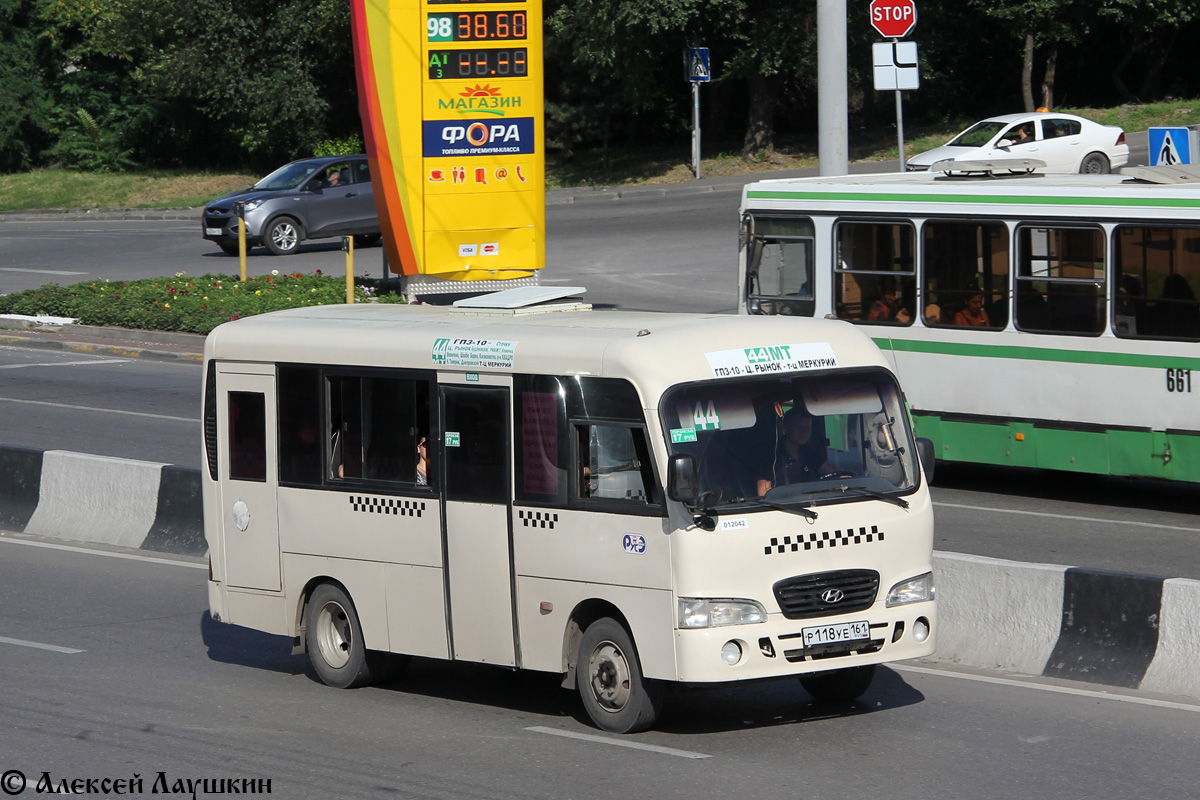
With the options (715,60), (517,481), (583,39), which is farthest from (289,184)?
(517,481)

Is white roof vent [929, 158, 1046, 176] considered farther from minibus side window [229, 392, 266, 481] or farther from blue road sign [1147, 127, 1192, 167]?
minibus side window [229, 392, 266, 481]

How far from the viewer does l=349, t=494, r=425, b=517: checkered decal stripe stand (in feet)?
28.8

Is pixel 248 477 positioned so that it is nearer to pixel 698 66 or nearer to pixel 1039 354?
pixel 1039 354

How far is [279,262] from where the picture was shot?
33.2 meters

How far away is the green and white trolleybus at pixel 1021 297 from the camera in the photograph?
13.7 m

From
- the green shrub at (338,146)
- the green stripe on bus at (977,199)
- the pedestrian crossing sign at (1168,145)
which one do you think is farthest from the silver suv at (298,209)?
the green shrub at (338,146)

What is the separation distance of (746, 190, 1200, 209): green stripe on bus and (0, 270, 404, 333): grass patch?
33.4 feet

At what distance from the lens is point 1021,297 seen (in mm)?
14570

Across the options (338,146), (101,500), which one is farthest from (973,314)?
(338,146)

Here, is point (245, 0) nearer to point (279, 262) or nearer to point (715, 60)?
point (715, 60)

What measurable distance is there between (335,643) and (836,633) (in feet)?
A: 10.1

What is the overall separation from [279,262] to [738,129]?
2485 cm

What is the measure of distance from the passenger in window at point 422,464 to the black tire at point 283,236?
26.0 meters

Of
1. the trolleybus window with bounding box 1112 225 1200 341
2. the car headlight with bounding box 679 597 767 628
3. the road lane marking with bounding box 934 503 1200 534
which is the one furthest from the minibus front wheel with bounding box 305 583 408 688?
the trolleybus window with bounding box 1112 225 1200 341
